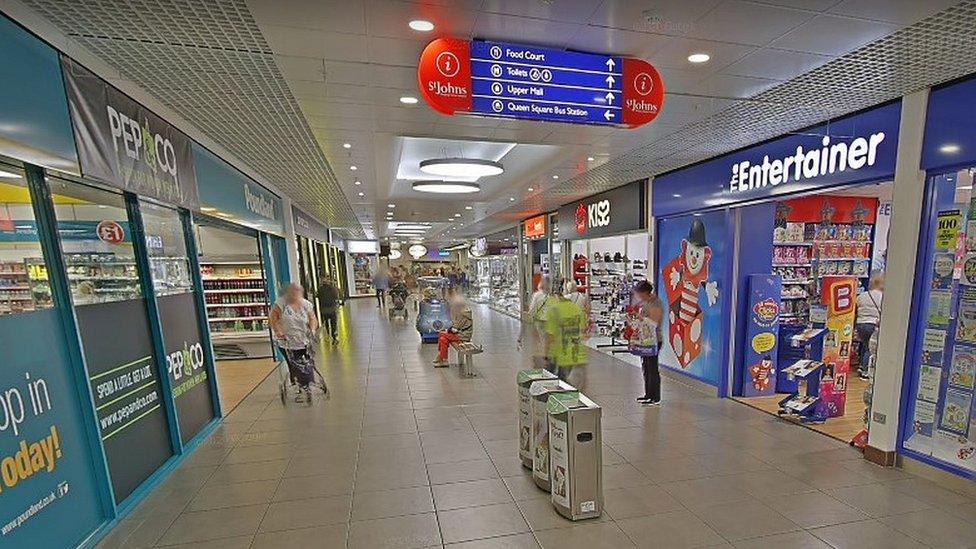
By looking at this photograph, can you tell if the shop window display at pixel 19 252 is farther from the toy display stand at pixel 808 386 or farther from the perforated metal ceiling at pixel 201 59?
the toy display stand at pixel 808 386

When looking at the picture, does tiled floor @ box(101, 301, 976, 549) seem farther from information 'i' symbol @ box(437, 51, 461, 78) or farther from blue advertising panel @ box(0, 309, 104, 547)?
information 'i' symbol @ box(437, 51, 461, 78)

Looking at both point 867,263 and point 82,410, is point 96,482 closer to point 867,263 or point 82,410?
point 82,410

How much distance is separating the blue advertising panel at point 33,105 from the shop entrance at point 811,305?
690 centimetres

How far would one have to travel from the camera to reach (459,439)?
4.60m

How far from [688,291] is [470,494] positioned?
195 inches

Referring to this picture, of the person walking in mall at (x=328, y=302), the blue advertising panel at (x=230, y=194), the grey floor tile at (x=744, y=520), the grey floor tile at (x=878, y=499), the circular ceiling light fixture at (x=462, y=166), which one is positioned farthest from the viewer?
the person walking in mall at (x=328, y=302)

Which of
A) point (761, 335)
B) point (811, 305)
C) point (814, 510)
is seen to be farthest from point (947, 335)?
point (811, 305)

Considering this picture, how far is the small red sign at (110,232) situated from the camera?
3.55 meters

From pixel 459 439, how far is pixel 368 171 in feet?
14.6

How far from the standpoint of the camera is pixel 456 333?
8.02m

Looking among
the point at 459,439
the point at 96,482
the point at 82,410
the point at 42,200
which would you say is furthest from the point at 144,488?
the point at 459,439

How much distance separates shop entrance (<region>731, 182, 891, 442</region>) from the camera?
16.3 ft

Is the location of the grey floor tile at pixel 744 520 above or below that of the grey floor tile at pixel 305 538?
below

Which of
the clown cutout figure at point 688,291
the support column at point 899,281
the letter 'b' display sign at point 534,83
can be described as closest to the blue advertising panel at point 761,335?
the clown cutout figure at point 688,291
